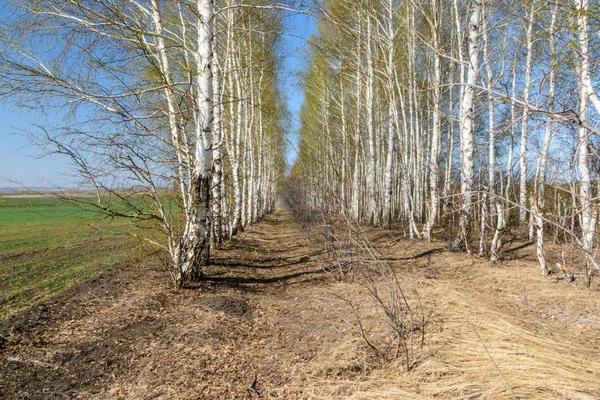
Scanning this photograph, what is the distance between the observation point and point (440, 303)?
4.06 meters

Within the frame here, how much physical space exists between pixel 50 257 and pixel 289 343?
10.6m

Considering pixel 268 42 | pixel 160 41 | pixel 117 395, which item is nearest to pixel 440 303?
pixel 117 395

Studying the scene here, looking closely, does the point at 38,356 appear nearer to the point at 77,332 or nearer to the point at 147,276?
the point at 77,332

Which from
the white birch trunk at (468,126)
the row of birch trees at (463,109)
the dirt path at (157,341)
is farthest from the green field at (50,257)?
the white birch trunk at (468,126)

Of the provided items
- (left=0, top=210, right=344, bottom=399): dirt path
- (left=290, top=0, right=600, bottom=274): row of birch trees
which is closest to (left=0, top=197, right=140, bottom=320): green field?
(left=0, top=210, right=344, bottom=399): dirt path

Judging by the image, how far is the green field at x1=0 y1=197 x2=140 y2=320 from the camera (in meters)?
4.73

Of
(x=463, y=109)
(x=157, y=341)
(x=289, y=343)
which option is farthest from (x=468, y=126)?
(x=157, y=341)

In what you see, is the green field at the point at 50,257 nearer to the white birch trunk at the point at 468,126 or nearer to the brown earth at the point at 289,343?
the brown earth at the point at 289,343

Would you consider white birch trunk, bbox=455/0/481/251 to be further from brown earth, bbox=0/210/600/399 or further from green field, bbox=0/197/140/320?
green field, bbox=0/197/140/320

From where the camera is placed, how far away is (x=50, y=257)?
36.0ft

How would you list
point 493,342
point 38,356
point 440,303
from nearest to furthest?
point 493,342, point 38,356, point 440,303

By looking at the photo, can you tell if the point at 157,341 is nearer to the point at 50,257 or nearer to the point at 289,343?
the point at 289,343

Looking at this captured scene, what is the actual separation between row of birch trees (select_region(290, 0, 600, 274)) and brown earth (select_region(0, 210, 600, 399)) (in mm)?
927

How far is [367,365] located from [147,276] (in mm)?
4359
